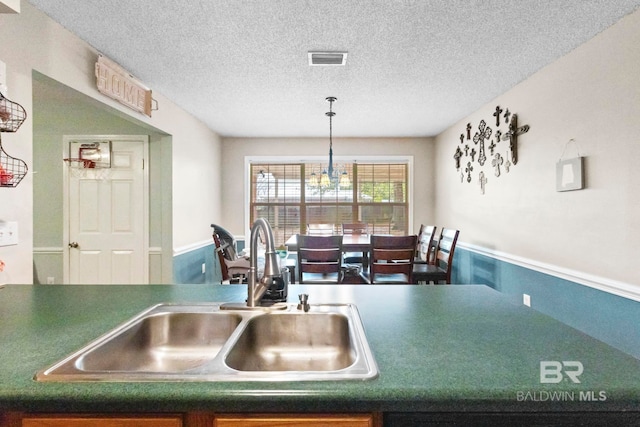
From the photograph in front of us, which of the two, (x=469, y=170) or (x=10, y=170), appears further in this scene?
(x=469, y=170)

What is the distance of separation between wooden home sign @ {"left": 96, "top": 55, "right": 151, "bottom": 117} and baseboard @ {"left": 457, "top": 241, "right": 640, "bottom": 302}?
11.9 feet

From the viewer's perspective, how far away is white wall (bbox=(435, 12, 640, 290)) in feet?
6.30

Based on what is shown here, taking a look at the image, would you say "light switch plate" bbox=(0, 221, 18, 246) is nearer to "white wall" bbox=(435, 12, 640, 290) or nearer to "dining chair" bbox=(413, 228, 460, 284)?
"dining chair" bbox=(413, 228, 460, 284)

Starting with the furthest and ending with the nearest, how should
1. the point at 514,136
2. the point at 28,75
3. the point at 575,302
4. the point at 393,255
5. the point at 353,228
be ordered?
Result: 1. the point at 353,228
2. the point at 514,136
3. the point at 393,255
4. the point at 575,302
5. the point at 28,75

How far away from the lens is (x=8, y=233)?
1.68 m

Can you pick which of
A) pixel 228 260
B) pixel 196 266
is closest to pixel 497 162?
pixel 228 260

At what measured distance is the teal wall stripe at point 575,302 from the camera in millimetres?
1925

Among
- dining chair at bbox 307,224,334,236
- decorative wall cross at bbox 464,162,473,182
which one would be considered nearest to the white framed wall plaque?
decorative wall cross at bbox 464,162,473,182

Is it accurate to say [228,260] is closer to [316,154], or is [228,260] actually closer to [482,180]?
[316,154]

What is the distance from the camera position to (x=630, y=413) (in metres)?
0.68

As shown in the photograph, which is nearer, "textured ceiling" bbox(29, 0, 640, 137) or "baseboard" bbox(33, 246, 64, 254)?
"textured ceiling" bbox(29, 0, 640, 137)

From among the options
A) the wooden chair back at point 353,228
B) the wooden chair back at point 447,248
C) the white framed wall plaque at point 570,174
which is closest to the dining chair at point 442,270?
the wooden chair back at point 447,248

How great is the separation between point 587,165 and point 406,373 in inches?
91.2

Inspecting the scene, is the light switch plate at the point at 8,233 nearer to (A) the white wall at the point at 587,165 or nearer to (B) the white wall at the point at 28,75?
(B) the white wall at the point at 28,75
